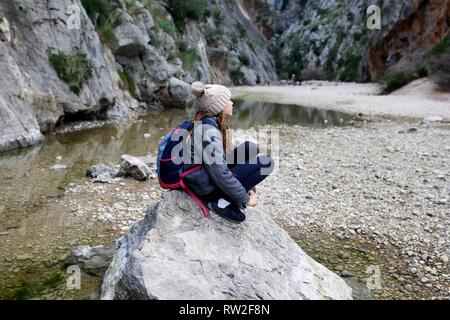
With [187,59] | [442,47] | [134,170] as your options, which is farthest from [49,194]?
[442,47]

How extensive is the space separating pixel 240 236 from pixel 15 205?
4.67 metres

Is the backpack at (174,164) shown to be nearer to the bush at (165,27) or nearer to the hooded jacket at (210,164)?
the hooded jacket at (210,164)

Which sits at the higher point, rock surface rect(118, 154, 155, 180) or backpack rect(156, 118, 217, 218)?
backpack rect(156, 118, 217, 218)

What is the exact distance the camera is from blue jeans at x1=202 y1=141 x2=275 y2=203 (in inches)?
156

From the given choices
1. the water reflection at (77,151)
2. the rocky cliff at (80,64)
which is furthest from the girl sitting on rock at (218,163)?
the rocky cliff at (80,64)

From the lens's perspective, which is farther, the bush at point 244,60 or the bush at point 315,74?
the bush at point 315,74

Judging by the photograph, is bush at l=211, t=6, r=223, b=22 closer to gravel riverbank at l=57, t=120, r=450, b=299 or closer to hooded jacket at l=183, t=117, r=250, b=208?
gravel riverbank at l=57, t=120, r=450, b=299

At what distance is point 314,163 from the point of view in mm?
9117

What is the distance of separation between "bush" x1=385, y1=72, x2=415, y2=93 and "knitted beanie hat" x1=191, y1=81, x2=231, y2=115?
84.2ft

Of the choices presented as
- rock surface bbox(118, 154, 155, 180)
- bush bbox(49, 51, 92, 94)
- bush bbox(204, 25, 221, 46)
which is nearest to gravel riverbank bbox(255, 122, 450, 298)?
rock surface bbox(118, 154, 155, 180)

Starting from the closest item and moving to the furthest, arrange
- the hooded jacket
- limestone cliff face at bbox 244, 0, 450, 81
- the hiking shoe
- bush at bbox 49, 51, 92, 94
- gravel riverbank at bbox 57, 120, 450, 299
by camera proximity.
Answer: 1. the hooded jacket
2. the hiking shoe
3. gravel riverbank at bbox 57, 120, 450, 299
4. bush at bbox 49, 51, 92, 94
5. limestone cliff face at bbox 244, 0, 450, 81

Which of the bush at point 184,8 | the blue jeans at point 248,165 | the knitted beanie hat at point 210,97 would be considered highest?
the bush at point 184,8

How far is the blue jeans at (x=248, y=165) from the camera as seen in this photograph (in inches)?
156
